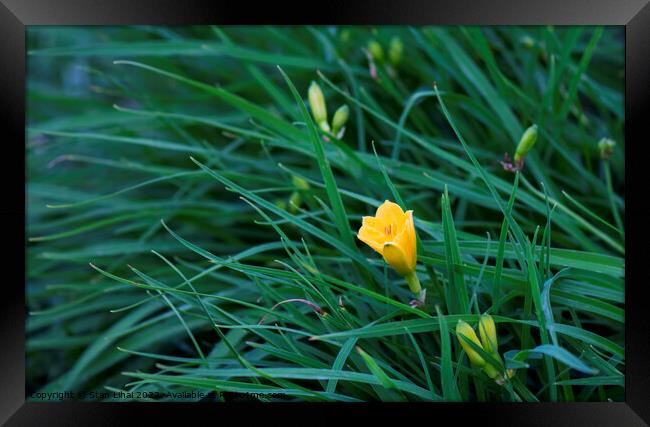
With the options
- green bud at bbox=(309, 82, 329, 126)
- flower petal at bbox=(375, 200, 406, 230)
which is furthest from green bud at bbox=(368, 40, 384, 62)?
flower petal at bbox=(375, 200, 406, 230)

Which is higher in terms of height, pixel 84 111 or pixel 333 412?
pixel 84 111

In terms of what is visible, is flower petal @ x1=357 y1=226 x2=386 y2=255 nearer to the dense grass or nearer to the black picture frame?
the dense grass

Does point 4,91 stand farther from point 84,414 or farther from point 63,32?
point 63,32

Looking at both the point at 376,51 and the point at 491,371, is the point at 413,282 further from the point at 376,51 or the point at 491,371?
the point at 376,51

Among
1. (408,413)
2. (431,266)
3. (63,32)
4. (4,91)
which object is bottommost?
(408,413)

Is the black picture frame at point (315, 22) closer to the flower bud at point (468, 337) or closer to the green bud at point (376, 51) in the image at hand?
the flower bud at point (468, 337)

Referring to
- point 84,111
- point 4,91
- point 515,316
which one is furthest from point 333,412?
point 84,111

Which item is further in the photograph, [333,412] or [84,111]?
[84,111]
